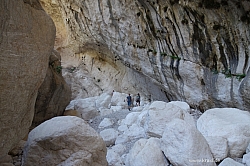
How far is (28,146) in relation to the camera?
3.08 meters

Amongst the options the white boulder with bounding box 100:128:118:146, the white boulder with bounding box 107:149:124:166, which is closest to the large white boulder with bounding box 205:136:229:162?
the white boulder with bounding box 107:149:124:166

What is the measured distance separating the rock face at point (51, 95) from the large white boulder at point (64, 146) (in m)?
5.29

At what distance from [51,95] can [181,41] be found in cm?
707

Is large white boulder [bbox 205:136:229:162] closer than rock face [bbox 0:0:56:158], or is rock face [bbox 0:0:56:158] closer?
rock face [bbox 0:0:56:158]

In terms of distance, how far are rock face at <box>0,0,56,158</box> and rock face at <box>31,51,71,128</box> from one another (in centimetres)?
544

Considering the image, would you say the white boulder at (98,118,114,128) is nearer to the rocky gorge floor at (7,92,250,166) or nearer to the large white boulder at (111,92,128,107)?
the rocky gorge floor at (7,92,250,166)

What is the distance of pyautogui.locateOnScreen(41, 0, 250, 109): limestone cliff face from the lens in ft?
24.9

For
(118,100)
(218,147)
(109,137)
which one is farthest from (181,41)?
(118,100)

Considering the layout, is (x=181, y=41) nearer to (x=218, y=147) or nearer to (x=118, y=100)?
(x=218, y=147)

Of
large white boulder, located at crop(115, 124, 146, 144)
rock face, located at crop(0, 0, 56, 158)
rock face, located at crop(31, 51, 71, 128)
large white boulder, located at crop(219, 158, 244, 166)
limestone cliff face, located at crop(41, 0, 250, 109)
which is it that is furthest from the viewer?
rock face, located at crop(31, 51, 71, 128)

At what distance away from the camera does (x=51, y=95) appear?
8.65 meters

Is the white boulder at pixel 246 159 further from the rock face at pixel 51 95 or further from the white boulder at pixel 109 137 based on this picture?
the rock face at pixel 51 95

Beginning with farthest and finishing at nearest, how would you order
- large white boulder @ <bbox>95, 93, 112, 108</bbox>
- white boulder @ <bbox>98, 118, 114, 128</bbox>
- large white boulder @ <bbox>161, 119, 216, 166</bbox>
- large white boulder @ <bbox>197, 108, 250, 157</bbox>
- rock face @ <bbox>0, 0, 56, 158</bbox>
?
1. large white boulder @ <bbox>95, 93, 112, 108</bbox>
2. white boulder @ <bbox>98, 118, 114, 128</bbox>
3. large white boulder @ <bbox>197, 108, 250, 157</bbox>
4. large white boulder @ <bbox>161, 119, 216, 166</bbox>
5. rock face @ <bbox>0, 0, 56, 158</bbox>

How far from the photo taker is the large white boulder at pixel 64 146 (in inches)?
117
